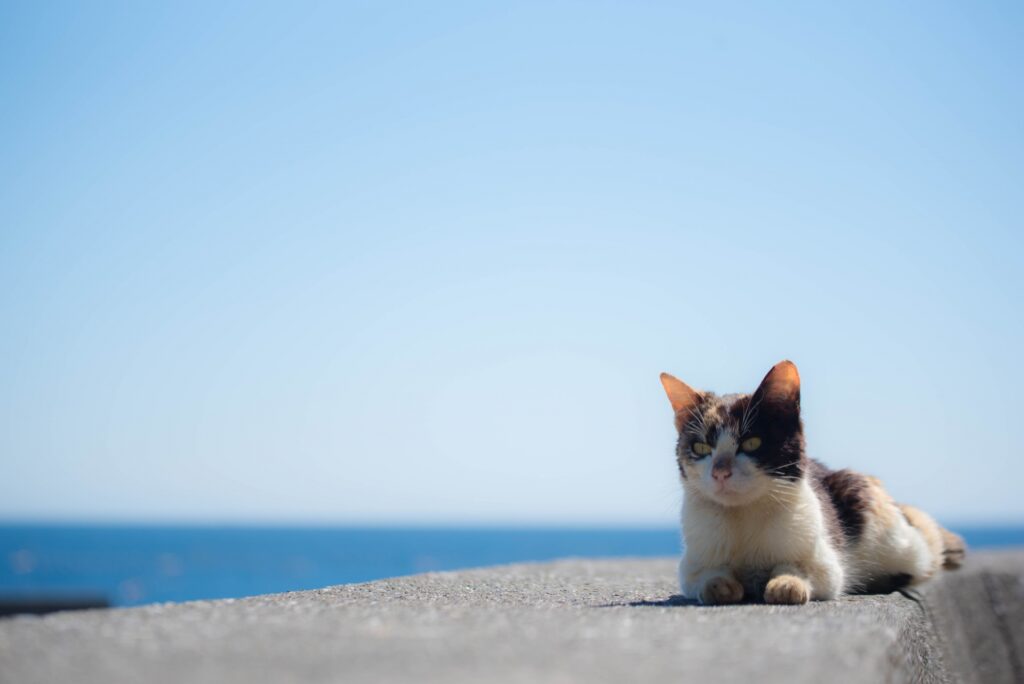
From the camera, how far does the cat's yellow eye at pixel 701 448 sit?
4.27m

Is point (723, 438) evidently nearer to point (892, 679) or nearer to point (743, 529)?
point (743, 529)

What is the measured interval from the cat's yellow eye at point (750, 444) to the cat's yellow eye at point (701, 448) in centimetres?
16

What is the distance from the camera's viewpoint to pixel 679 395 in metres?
4.66

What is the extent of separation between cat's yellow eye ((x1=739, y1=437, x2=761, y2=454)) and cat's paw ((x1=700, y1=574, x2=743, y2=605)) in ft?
1.97

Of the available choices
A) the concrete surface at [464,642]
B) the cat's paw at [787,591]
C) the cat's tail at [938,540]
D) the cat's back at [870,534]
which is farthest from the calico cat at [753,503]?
the cat's tail at [938,540]

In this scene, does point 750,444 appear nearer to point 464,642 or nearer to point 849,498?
point 849,498

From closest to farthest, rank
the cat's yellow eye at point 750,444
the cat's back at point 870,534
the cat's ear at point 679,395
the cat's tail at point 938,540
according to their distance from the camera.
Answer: the cat's yellow eye at point 750,444, the cat's ear at point 679,395, the cat's back at point 870,534, the cat's tail at point 938,540

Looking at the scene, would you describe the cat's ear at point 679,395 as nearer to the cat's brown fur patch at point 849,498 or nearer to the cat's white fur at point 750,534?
the cat's white fur at point 750,534

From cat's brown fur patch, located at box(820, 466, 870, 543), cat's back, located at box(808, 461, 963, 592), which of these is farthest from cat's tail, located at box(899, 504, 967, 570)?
cat's brown fur patch, located at box(820, 466, 870, 543)

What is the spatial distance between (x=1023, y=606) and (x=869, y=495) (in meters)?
2.90

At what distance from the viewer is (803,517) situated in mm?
4242

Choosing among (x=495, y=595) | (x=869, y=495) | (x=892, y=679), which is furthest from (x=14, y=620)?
(x=869, y=495)

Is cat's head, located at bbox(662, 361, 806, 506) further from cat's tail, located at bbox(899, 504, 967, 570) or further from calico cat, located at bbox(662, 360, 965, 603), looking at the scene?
cat's tail, located at bbox(899, 504, 967, 570)

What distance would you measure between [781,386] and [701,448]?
0.48 metres
